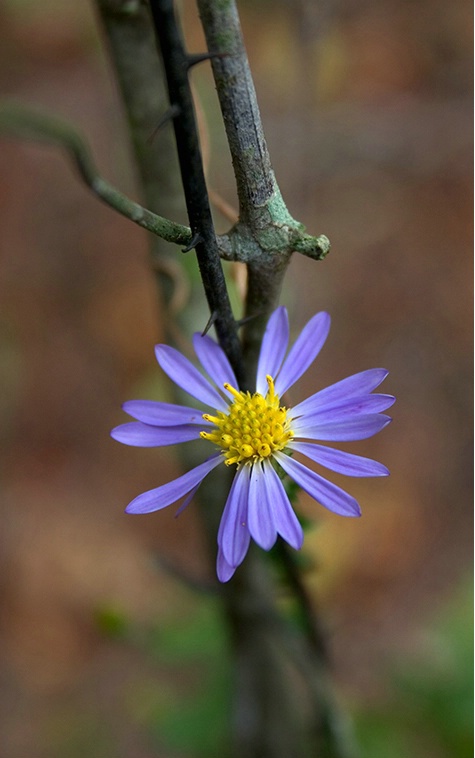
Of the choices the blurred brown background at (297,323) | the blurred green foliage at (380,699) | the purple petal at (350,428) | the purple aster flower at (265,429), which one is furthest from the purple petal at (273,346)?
the blurred brown background at (297,323)

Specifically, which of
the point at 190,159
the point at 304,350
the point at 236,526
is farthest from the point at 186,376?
the point at 190,159

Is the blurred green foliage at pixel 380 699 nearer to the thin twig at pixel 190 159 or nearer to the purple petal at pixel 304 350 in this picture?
the purple petal at pixel 304 350

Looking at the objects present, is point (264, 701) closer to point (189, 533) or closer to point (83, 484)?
point (189, 533)

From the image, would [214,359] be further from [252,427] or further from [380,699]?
[380,699]

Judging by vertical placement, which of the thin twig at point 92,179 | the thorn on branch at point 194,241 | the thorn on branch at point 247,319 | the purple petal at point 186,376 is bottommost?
the purple petal at point 186,376

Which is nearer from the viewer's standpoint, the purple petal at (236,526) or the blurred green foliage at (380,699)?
the purple petal at (236,526)
